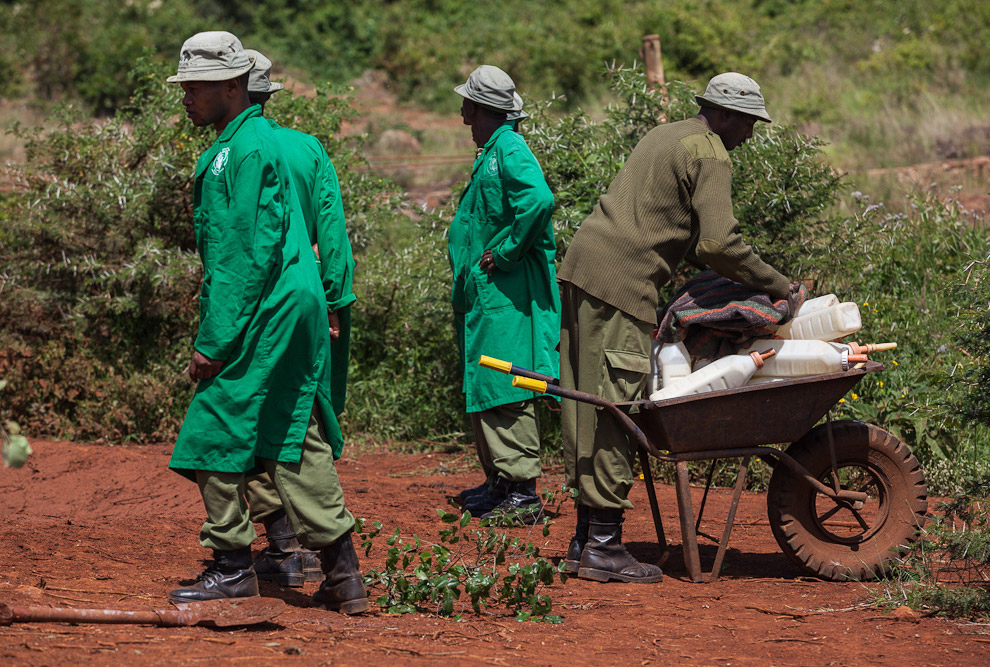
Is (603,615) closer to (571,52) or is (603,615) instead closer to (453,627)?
(453,627)

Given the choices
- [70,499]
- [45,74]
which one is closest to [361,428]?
[70,499]

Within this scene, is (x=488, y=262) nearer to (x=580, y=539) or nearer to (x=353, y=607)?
(x=580, y=539)

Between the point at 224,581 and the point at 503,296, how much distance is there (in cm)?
208

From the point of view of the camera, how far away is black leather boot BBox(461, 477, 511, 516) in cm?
536

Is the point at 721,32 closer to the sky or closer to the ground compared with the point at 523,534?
closer to the sky

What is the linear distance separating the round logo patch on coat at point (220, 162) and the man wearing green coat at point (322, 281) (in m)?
0.62

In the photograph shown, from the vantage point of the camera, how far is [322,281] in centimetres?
442

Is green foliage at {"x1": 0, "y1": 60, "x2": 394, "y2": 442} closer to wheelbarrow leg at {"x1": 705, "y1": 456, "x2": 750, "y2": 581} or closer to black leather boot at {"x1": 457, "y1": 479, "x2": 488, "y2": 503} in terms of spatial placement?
black leather boot at {"x1": 457, "y1": 479, "x2": 488, "y2": 503}

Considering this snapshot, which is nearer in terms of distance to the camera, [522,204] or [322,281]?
[322,281]

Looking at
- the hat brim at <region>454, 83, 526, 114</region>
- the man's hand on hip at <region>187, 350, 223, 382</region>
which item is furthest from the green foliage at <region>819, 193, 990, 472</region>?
the man's hand on hip at <region>187, 350, 223, 382</region>

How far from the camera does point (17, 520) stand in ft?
16.6

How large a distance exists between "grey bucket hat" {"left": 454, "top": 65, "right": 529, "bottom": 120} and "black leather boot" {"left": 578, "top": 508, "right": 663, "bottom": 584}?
2017 mm

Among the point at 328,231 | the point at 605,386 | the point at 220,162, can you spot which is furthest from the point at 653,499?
the point at 220,162

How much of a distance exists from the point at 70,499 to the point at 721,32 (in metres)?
13.7
